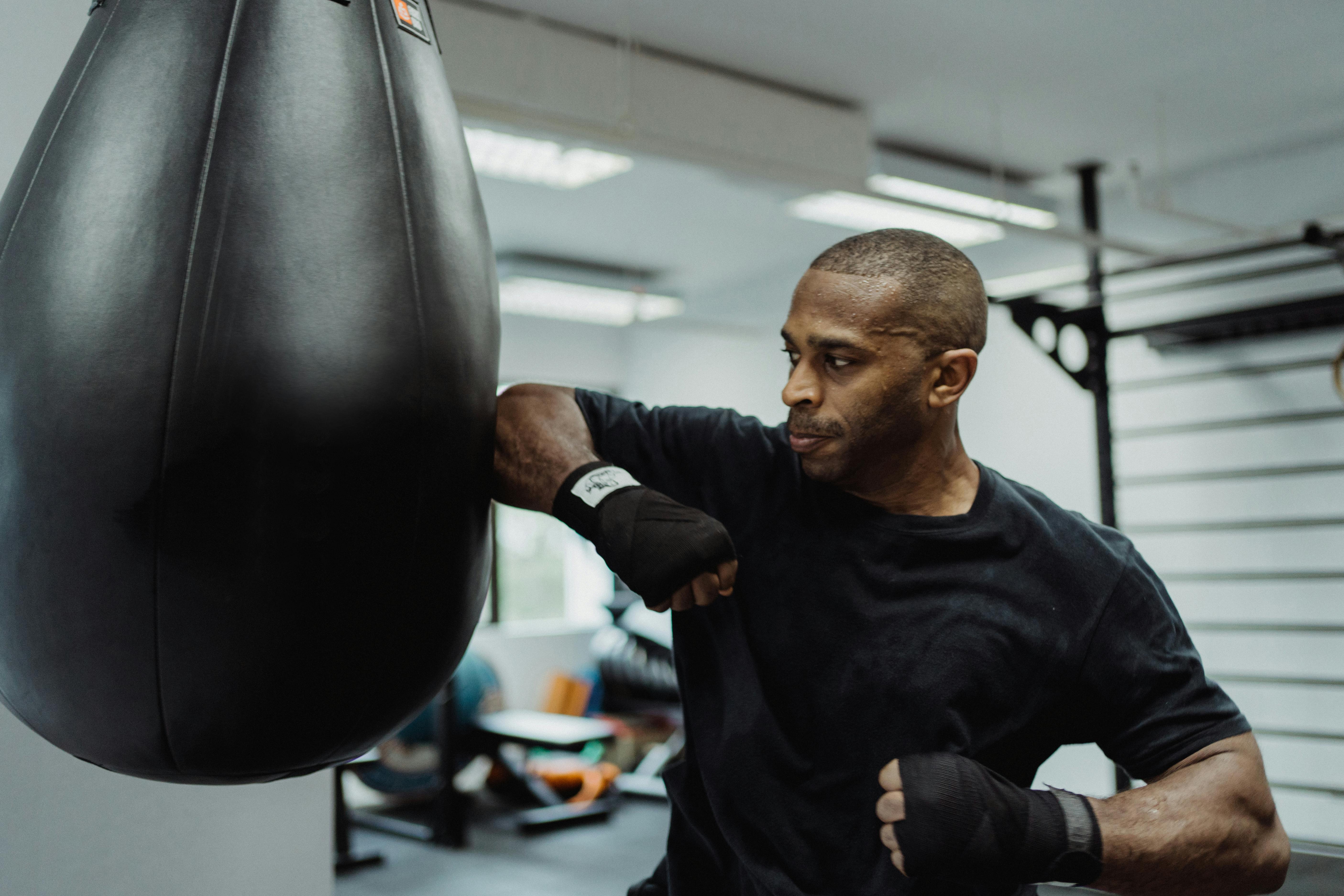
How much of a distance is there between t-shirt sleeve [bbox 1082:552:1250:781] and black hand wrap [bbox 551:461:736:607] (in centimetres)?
57

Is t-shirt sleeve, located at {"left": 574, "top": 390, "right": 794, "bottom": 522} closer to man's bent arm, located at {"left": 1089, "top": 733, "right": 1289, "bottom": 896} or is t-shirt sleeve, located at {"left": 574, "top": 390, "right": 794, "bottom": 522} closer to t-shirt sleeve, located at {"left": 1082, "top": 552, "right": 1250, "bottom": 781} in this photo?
t-shirt sleeve, located at {"left": 1082, "top": 552, "right": 1250, "bottom": 781}

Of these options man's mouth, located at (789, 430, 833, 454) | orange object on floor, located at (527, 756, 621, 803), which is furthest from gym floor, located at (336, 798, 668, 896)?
man's mouth, located at (789, 430, 833, 454)

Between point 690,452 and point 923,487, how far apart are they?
329 mm

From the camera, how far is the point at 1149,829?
129cm

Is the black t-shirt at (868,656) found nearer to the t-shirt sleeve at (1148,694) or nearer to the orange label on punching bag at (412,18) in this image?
the t-shirt sleeve at (1148,694)

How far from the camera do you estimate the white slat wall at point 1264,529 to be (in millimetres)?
5352

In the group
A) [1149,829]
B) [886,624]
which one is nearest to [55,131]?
[886,624]

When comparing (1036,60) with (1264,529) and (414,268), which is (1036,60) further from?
(414,268)

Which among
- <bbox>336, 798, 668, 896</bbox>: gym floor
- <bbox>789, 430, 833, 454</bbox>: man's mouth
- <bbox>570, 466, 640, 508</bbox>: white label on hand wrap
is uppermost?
<bbox>789, 430, 833, 454</bbox>: man's mouth

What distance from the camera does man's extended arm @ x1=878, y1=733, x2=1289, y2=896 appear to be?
1.20m

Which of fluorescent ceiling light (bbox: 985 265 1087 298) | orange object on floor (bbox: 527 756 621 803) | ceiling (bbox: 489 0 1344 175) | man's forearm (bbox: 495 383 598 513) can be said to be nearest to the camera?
man's forearm (bbox: 495 383 598 513)

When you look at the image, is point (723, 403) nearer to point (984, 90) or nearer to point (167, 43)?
point (984, 90)

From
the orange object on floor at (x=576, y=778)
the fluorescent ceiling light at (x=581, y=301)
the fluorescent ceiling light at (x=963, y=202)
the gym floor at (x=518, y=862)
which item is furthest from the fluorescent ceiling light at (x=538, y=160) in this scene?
the orange object on floor at (x=576, y=778)

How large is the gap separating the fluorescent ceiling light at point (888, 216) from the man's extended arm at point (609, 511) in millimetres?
3555
